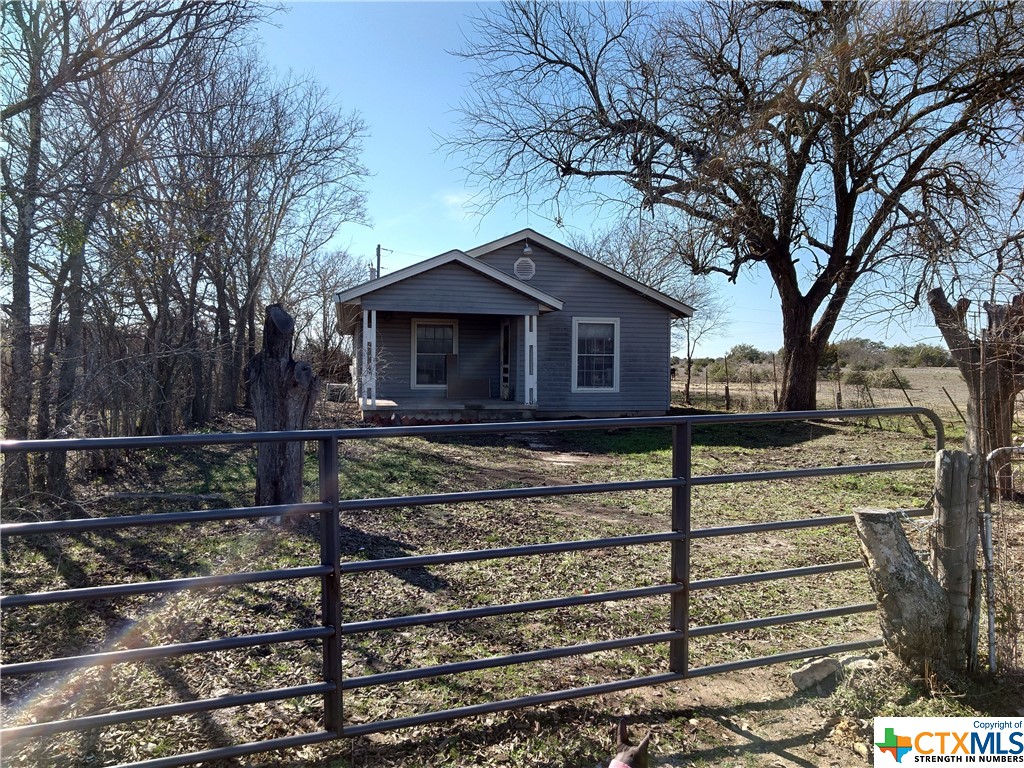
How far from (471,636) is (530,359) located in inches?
529

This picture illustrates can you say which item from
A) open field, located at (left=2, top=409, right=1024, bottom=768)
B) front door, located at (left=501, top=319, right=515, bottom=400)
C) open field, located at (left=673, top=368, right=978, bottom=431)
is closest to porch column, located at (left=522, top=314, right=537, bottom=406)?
front door, located at (left=501, top=319, right=515, bottom=400)

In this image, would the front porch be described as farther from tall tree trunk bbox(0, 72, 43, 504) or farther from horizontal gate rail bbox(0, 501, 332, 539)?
horizontal gate rail bbox(0, 501, 332, 539)

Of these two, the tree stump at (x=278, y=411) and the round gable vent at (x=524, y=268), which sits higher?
the round gable vent at (x=524, y=268)

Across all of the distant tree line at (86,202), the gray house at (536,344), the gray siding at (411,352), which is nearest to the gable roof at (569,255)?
the gray house at (536,344)

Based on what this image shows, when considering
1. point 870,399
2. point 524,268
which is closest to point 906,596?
point 524,268

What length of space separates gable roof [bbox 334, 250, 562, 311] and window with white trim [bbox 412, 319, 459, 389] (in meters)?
2.25

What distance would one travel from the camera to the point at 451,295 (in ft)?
53.5

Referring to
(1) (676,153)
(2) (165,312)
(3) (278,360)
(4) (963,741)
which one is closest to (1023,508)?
(4) (963,741)

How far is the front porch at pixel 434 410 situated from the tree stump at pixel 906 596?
13.1m

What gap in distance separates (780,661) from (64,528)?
127 inches

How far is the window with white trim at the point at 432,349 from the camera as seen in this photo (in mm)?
17875

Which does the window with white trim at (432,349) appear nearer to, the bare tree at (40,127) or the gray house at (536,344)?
the gray house at (536,344)

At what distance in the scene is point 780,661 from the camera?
3320 mm

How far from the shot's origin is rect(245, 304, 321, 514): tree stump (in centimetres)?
661
